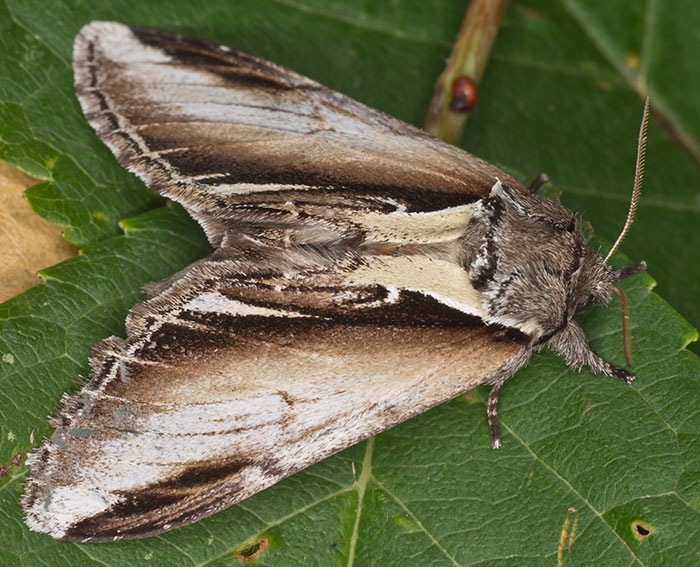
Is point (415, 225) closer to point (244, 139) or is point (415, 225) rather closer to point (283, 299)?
point (283, 299)

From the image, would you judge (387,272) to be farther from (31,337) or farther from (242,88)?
(31,337)

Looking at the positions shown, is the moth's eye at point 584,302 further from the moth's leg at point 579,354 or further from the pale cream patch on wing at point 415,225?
the pale cream patch on wing at point 415,225

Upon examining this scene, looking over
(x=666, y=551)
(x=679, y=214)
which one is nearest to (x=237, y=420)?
(x=666, y=551)

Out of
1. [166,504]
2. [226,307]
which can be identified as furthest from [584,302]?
[166,504]

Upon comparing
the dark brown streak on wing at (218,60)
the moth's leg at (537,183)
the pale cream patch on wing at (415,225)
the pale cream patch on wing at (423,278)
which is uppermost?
the dark brown streak on wing at (218,60)

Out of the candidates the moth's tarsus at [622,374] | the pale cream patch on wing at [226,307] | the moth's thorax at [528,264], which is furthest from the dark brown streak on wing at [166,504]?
the moth's tarsus at [622,374]

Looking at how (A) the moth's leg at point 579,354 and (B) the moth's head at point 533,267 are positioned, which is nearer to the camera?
(B) the moth's head at point 533,267

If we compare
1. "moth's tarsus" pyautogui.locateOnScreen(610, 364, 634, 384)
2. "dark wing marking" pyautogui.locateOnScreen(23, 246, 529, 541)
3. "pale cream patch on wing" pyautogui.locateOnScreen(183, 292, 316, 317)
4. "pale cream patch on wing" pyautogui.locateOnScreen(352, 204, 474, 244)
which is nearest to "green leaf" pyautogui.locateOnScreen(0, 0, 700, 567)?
"moth's tarsus" pyautogui.locateOnScreen(610, 364, 634, 384)
